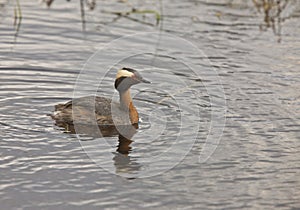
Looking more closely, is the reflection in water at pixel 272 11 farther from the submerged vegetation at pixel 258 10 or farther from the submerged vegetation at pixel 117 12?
the submerged vegetation at pixel 117 12

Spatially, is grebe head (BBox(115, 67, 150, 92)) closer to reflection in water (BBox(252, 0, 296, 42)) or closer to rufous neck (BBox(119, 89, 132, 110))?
rufous neck (BBox(119, 89, 132, 110))

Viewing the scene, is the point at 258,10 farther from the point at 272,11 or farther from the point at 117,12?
the point at 117,12

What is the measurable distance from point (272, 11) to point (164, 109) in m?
7.75

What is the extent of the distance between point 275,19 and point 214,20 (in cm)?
173

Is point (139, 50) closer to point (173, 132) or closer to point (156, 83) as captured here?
point (156, 83)

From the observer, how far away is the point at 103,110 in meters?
12.4

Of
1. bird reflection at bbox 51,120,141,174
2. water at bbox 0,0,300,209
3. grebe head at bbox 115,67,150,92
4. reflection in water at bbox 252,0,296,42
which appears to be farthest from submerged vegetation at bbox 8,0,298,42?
bird reflection at bbox 51,120,141,174

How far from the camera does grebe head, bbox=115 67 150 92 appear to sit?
41.4ft

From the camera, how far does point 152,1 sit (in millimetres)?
20109

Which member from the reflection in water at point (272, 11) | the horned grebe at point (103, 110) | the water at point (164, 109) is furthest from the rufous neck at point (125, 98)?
the reflection in water at point (272, 11)

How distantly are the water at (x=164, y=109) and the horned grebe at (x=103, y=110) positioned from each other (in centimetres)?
30

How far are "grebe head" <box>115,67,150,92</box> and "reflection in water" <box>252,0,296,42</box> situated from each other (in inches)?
260

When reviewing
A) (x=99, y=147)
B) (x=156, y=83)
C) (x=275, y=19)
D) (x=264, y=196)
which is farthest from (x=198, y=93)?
(x=275, y=19)

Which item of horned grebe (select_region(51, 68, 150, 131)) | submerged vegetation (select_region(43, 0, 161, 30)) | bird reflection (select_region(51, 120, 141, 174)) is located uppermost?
submerged vegetation (select_region(43, 0, 161, 30))
